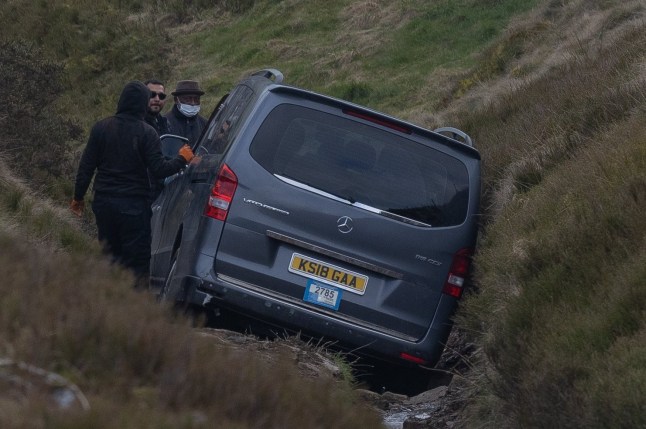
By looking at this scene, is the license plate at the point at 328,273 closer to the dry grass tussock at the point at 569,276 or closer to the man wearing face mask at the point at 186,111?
the dry grass tussock at the point at 569,276

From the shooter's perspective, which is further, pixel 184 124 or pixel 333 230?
pixel 184 124

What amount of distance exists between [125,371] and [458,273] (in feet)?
11.3

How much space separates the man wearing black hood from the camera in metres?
8.38

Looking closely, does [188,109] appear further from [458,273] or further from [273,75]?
[458,273]

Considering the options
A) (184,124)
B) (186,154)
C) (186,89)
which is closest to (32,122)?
(184,124)

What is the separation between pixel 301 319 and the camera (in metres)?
6.80

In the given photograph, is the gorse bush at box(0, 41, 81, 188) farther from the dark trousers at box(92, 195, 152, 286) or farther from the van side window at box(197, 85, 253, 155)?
the dark trousers at box(92, 195, 152, 286)

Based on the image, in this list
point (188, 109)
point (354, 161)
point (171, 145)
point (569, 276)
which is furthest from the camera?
point (188, 109)

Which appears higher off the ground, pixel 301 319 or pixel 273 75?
pixel 273 75

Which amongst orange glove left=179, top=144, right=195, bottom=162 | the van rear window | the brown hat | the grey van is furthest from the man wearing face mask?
the van rear window

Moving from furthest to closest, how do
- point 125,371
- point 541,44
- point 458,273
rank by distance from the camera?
point 541,44 < point 458,273 < point 125,371

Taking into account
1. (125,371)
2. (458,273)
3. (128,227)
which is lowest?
(128,227)

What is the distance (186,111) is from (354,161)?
488 centimetres

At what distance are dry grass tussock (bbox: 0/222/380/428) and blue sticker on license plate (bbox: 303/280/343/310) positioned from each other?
2122 mm
